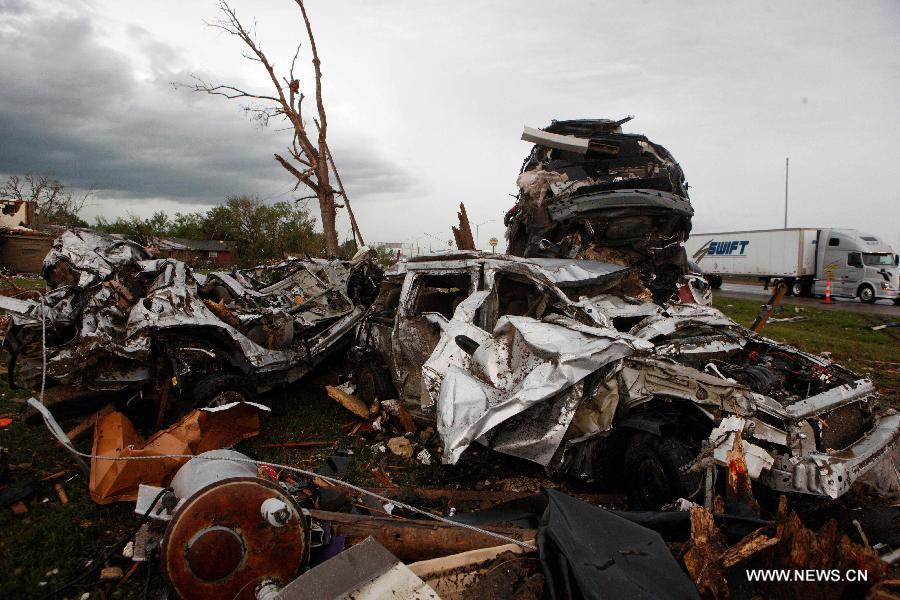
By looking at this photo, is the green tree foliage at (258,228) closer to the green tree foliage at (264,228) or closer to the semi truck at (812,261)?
the green tree foliage at (264,228)

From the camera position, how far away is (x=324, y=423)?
533 centimetres

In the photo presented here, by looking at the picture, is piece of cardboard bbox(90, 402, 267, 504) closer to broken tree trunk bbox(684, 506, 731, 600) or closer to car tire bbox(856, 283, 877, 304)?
broken tree trunk bbox(684, 506, 731, 600)

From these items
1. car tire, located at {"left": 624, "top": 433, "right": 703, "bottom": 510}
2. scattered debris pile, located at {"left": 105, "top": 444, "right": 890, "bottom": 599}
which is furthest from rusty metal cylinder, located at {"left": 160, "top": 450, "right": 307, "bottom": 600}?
car tire, located at {"left": 624, "top": 433, "right": 703, "bottom": 510}

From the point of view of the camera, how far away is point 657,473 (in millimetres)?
2963

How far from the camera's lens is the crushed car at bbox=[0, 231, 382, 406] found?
4.00m

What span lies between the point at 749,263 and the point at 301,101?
70.9ft

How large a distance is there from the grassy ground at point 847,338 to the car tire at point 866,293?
5560 millimetres

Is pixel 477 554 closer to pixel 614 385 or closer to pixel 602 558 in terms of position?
pixel 602 558

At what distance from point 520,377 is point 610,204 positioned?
→ 13.4 feet

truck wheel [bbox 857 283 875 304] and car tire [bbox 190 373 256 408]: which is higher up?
car tire [bbox 190 373 256 408]

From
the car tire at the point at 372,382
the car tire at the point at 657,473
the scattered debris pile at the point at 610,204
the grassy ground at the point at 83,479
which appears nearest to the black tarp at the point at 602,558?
the car tire at the point at 657,473

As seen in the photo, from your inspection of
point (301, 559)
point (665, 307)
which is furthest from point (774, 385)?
point (301, 559)

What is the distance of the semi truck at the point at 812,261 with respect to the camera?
18312mm

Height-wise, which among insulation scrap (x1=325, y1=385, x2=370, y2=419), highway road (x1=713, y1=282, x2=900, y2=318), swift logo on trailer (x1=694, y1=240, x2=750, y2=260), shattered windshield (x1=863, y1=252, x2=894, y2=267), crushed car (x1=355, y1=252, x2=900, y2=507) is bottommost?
highway road (x1=713, y1=282, x2=900, y2=318)
